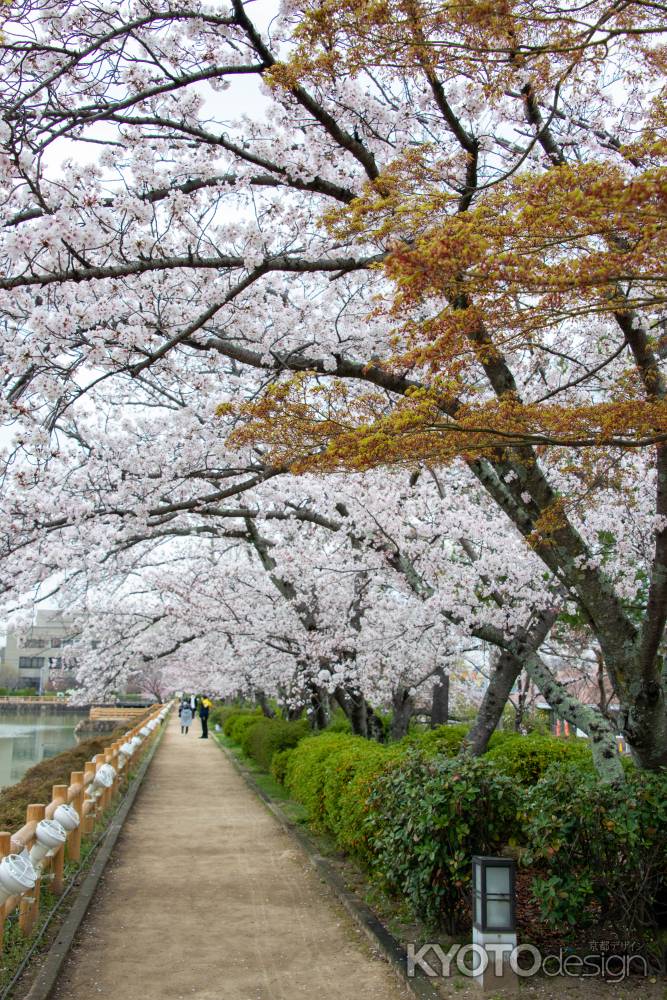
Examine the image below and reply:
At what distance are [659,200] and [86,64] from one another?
13.2 feet

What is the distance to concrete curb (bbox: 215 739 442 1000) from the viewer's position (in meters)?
4.66

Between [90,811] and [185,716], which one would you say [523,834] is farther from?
[185,716]

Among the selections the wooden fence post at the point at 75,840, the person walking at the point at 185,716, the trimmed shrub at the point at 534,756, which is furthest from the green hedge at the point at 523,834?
the person walking at the point at 185,716

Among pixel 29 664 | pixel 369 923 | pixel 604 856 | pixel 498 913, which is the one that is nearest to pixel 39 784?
pixel 369 923

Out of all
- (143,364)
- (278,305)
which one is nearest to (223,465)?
(278,305)

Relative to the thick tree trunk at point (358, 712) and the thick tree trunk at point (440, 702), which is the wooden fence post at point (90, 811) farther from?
the thick tree trunk at point (440, 702)

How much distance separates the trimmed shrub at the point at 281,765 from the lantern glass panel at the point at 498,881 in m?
9.23

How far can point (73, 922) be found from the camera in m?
5.89

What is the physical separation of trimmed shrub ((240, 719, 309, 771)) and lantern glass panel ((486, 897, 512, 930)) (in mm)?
10640

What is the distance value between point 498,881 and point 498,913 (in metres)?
0.20

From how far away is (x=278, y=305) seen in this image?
8.48m

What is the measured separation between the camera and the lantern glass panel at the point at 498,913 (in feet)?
15.5

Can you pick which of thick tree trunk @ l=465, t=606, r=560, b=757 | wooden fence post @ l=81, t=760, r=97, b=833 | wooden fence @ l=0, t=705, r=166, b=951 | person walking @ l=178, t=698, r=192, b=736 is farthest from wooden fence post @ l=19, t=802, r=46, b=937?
person walking @ l=178, t=698, r=192, b=736

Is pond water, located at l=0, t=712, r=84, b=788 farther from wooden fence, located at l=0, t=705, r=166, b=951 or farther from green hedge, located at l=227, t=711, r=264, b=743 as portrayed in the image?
wooden fence, located at l=0, t=705, r=166, b=951
